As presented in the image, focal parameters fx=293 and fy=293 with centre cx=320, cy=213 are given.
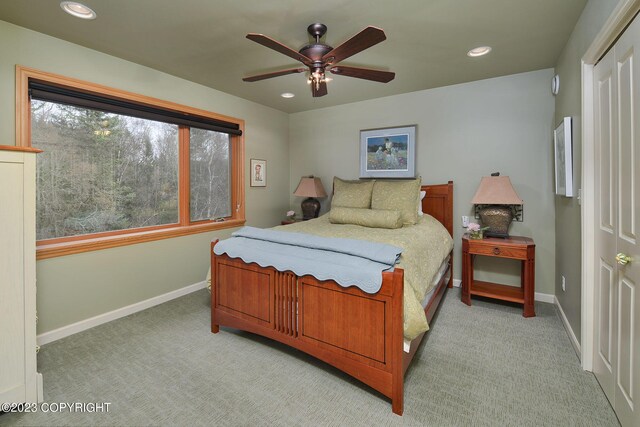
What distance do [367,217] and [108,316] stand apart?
2.66m

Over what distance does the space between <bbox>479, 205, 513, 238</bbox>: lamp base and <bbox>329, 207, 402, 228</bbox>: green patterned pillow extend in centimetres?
102

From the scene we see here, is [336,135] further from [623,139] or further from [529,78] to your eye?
[623,139]

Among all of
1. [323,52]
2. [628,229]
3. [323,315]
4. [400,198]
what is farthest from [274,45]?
[628,229]

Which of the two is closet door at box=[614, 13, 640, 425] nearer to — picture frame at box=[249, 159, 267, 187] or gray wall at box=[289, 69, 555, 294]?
gray wall at box=[289, 69, 555, 294]

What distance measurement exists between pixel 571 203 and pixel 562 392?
1467 millimetres

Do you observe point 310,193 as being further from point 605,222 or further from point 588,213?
point 605,222

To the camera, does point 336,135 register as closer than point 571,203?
No

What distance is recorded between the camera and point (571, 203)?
Answer: 95.3 inches

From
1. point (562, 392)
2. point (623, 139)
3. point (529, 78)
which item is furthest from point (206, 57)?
point (562, 392)

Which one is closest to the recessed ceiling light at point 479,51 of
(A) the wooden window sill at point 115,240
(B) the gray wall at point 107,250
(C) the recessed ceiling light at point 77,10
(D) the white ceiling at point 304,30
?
(D) the white ceiling at point 304,30

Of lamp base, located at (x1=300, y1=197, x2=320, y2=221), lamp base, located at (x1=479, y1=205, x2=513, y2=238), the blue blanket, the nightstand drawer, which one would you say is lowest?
the nightstand drawer

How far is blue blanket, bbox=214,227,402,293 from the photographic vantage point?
1.73 metres

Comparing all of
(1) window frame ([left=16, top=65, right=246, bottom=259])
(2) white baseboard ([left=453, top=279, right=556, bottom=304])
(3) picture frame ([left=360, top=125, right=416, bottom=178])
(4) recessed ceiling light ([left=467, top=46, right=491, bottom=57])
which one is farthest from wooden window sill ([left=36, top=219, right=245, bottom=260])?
(2) white baseboard ([left=453, top=279, right=556, bottom=304])

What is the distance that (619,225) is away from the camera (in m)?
1.57
